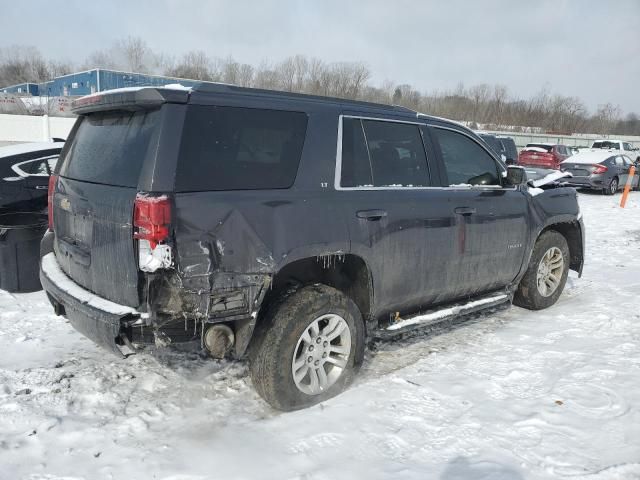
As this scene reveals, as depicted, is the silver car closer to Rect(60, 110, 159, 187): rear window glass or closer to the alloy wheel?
the alloy wheel

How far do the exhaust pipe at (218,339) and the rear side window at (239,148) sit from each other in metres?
0.80

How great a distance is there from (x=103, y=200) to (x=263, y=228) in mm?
936

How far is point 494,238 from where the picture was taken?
4512 millimetres

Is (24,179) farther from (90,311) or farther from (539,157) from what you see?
(539,157)

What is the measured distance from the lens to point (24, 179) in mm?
5969

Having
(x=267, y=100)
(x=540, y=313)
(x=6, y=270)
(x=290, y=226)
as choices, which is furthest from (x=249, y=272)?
(x=540, y=313)

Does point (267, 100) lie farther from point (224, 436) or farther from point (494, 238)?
point (494, 238)

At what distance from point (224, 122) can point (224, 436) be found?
185 centimetres

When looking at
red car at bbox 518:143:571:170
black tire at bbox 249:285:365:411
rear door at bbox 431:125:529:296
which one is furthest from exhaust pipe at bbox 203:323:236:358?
red car at bbox 518:143:571:170

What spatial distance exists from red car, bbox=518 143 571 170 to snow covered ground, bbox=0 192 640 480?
19564mm

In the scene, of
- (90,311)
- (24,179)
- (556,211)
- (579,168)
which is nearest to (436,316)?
(556,211)

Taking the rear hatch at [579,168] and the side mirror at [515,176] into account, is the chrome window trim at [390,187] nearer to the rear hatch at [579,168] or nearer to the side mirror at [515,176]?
the side mirror at [515,176]

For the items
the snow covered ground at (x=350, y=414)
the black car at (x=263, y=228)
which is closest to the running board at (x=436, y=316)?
the black car at (x=263, y=228)

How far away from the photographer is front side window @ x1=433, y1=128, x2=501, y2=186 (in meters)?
4.28
